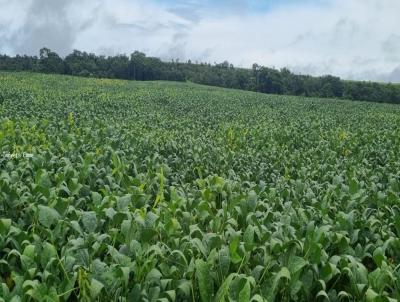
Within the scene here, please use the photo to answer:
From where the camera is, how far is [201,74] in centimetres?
9719

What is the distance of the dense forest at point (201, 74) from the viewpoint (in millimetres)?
78375

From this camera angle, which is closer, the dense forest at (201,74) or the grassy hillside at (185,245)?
the grassy hillside at (185,245)

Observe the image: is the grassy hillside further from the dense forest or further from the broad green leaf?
the dense forest

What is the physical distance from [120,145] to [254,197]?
18.9ft

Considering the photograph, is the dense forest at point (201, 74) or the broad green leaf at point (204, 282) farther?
the dense forest at point (201, 74)

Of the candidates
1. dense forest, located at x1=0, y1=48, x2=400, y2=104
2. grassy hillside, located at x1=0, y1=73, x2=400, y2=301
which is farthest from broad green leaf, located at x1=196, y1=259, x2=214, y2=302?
dense forest, located at x1=0, y1=48, x2=400, y2=104

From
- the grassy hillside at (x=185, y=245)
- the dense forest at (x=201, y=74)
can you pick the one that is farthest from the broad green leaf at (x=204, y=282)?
the dense forest at (x=201, y=74)

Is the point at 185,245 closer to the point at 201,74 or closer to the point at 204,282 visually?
the point at 204,282

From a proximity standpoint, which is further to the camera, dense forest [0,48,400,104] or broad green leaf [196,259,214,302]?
dense forest [0,48,400,104]

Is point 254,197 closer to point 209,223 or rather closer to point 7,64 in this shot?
point 209,223

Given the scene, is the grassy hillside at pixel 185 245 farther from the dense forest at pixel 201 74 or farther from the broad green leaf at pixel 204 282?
the dense forest at pixel 201 74

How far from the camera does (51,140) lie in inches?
371

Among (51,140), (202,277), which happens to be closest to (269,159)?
(51,140)

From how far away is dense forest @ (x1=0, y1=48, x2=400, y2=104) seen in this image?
3086 inches
